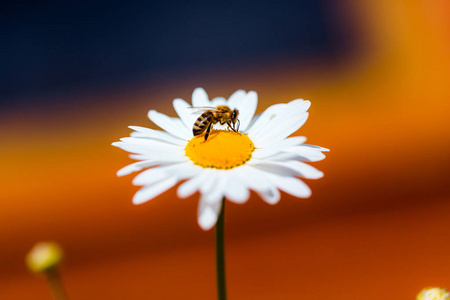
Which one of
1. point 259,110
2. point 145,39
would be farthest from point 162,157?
point 145,39

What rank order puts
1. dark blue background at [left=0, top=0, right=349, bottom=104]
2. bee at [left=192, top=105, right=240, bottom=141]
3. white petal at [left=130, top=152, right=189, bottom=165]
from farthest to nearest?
dark blue background at [left=0, top=0, right=349, bottom=104] < bee at [left=192, top=105, right=240, bottom=141] < white petal at [left=130, top=152, right=189, bottom=165]

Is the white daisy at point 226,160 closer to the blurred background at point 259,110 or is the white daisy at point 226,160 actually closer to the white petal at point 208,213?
the white petal at point 208,213

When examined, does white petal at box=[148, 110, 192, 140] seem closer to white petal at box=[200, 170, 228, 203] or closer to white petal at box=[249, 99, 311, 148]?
white petal at box=[249, 99, 311, 148]

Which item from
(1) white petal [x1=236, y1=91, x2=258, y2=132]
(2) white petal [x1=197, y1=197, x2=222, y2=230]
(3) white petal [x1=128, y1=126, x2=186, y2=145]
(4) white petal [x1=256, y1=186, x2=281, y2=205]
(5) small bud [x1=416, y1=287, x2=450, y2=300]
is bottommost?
(5) small bud [x1=416, y1=287, x2=450, y2=300]

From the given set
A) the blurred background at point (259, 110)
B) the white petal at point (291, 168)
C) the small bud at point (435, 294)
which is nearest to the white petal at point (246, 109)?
the white petal at point (291, 168)

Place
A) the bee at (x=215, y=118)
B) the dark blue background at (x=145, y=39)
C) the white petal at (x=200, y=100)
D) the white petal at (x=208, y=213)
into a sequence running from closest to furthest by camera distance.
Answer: the white petal at (x=208, y=213) < the bee at (x=215, y=118) < the white petal at (x=200, y=100) < the dark blue background at (x=145, y=39)

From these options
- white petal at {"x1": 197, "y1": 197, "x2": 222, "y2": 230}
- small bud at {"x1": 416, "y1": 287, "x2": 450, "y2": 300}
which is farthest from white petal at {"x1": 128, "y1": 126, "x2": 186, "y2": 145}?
small bud at {"x1": 416, "y1": 287, "x2": 450, "y2": 300}

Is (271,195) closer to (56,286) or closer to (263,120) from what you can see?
(263,120)

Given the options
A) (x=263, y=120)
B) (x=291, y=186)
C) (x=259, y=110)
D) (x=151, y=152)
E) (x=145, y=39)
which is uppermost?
(x=145, y=39)
